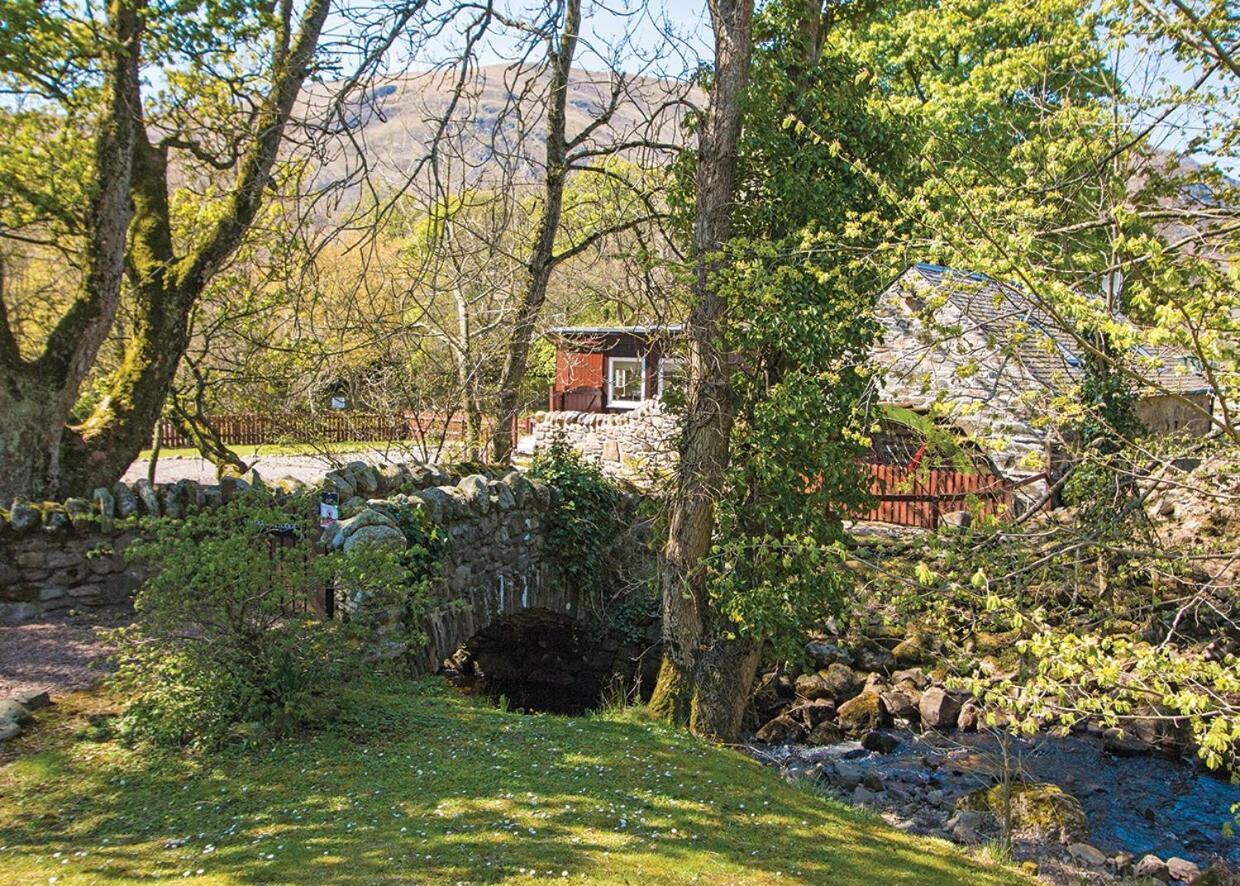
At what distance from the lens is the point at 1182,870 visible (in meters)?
7.93

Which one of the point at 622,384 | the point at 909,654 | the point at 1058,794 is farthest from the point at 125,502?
the point at 622,384

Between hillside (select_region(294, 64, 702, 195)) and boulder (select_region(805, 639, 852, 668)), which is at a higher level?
hillside (select_region(294, 64, 702, 195))

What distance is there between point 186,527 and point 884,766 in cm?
785

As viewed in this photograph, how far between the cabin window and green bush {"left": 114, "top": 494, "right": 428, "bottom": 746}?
82.9ft

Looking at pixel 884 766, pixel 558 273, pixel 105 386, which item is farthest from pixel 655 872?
pixel 558 273

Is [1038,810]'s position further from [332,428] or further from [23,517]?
[332,428]

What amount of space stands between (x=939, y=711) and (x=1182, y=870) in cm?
361

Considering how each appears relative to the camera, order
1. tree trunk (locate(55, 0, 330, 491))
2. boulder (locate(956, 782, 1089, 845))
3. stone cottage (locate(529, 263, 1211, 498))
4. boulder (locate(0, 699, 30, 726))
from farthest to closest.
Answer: tree trunk (locate(55, 0, 330, 491)) → boulder (locate(956, 782, 1089, 845)) → boulder (locate(0, 699, 30, 726)) → stone cottage (locate(529, 263, 1211, 498))

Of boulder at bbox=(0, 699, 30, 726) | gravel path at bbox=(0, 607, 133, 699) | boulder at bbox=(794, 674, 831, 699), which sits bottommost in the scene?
boulder at bbox=(794, 674, 831, 699)

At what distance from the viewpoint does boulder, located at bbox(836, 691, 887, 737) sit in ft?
37.2

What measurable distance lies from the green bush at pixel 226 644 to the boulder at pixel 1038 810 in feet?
20.2

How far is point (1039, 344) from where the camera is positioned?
225 inches

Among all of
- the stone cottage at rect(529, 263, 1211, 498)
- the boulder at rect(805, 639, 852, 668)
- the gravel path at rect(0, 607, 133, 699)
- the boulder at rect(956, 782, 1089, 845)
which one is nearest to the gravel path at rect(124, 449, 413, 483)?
the stone cottage at rect(529, 263, 1211, 498)

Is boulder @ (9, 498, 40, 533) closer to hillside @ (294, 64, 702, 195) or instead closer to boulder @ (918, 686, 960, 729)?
hillside @ (294, 64, 702, 195)
